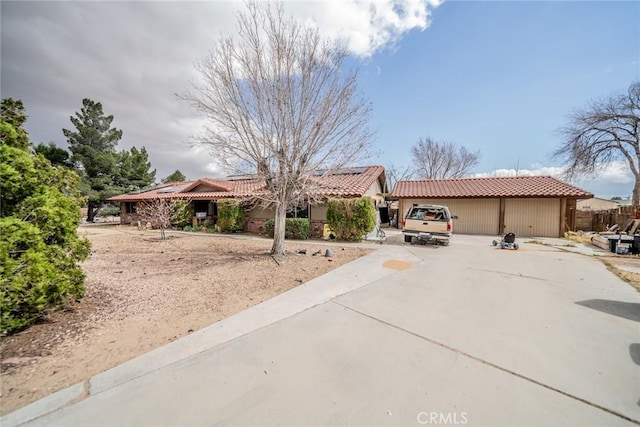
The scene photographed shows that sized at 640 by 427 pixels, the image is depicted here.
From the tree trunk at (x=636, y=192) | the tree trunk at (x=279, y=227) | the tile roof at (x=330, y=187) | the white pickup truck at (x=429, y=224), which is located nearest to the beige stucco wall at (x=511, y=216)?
the tile roof at (x=330, y=187)

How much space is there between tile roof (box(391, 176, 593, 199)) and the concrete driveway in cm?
1205

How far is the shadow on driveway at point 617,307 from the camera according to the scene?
4041 mm

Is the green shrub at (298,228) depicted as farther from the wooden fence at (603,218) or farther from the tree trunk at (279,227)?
the wooden fence at (603,218)

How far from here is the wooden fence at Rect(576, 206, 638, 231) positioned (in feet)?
47.2

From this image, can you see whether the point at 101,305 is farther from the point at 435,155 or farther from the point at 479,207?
the point at 435,155

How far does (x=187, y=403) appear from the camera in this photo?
2258mm

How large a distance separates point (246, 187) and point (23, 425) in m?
16.6

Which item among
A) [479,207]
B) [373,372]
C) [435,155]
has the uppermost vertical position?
[435,155]

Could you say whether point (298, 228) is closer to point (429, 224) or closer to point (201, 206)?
point (429, 224)

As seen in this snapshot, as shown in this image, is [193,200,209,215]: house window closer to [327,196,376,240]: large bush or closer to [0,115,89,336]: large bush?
[327,196,376,240]: large bush

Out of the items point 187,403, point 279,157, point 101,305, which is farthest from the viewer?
point 279,157

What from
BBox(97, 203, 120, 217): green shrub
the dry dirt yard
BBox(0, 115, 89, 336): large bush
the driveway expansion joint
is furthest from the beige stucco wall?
BBox(97, 203, 120, 217): green shrub

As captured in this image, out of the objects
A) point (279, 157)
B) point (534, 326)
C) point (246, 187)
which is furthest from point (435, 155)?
point (534, 326)

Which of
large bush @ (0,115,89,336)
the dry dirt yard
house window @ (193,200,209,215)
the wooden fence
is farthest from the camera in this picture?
house window @ (193,200,209,215)
